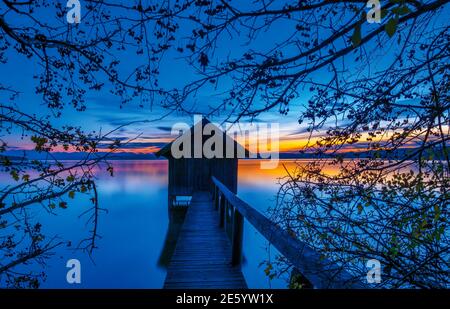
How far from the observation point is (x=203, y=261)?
16.3ft

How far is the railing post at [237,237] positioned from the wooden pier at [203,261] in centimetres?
13

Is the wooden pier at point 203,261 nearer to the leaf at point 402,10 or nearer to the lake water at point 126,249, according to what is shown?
the lake water at point 126,249

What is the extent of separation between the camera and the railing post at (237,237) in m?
4.64

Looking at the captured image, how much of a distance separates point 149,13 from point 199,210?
9.20 metres

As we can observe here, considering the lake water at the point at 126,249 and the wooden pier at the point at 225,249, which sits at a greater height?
the wooden pier at the point at 225,249

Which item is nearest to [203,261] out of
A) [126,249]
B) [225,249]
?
[225,249]

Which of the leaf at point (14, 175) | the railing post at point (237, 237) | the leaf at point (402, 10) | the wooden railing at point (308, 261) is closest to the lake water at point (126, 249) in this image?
the railing post at point (237, 237)

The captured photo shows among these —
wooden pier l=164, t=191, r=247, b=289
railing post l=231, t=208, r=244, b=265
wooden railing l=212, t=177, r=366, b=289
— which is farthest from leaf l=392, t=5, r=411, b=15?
railing post l=231, t=208, r=244, b=265

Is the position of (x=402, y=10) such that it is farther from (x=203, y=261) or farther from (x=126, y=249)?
(x=126, y=249)

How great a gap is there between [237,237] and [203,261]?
3.04 feet

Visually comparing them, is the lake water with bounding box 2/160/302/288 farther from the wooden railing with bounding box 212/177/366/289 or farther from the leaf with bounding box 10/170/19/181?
the wooden railing with bounding box 212/177/366/289
